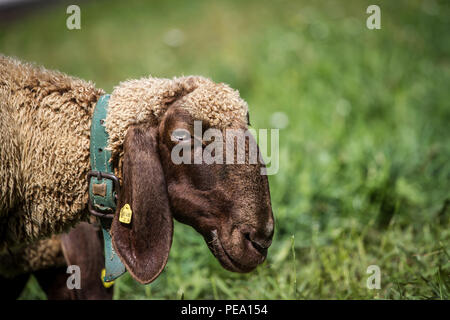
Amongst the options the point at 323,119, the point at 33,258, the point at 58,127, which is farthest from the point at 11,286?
the point at 323,119

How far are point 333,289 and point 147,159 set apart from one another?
1915mm

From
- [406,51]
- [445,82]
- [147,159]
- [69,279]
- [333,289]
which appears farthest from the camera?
[406,51]

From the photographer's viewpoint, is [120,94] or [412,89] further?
[412,89]

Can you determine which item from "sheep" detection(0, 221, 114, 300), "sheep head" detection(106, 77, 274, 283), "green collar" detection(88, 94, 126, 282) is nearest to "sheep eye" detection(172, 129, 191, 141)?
"sheep head" detection(106, 77, 274, 283)

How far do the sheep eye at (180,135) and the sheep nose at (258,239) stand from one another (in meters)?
0.56

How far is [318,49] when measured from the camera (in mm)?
6555

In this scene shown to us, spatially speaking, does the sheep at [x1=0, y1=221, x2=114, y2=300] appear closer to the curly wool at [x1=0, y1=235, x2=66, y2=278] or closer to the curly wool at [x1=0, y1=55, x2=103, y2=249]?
the curly wool at [x1=0, y1=235, x2=66, y2=278]

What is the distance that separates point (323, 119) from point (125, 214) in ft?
12.9

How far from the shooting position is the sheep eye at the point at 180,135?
1.76m

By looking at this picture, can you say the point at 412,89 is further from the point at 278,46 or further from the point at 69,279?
the point at 69,279

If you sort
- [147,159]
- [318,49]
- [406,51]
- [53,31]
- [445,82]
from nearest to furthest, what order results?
1. [147,159]
2. [445,82]
3. [406,51]
4. [318,49]
5. [53,31]

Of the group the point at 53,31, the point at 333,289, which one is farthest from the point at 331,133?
the point at 53,31

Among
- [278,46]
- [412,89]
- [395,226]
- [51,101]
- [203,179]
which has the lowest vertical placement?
[395,226]

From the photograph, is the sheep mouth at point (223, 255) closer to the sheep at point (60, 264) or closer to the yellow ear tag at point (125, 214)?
the yellow ear tag at point (125, 214)
